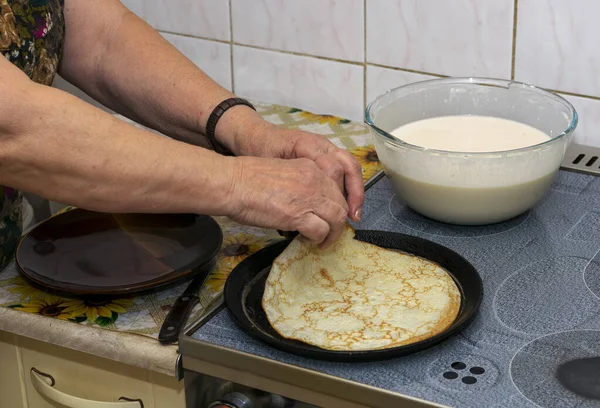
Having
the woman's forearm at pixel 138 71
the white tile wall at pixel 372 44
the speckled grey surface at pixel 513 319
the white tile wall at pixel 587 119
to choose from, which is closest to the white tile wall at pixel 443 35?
the white tile wall at pixel 372 44

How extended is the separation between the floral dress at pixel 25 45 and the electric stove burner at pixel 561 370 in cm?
80

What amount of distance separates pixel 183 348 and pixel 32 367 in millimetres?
327

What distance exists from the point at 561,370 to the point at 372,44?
905mm

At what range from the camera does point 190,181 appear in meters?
1.12

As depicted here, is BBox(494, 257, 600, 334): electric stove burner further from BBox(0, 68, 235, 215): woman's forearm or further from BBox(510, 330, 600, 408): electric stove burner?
BBox(0, 68, 235, 215): woman's forearm

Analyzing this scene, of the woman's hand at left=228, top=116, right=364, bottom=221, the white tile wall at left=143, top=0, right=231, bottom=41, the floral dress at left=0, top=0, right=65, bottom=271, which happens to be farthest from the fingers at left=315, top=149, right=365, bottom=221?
the white tile wall at left=143, top=0, right=231, bottom=41

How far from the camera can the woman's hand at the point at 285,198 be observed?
1157 mm

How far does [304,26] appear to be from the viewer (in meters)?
1.85

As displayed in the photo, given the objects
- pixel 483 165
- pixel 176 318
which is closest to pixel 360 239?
pixel 483 165

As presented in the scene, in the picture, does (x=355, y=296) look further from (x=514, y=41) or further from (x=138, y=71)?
(x=514, y=41)

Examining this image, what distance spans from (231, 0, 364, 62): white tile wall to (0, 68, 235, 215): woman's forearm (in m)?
0.73

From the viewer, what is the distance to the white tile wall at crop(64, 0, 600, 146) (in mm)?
1570

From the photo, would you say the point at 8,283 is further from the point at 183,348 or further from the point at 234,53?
the point at 234,53

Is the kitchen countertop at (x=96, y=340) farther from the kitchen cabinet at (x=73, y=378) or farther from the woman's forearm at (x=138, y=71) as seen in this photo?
the woman's forearm at (x=138, y=71)
